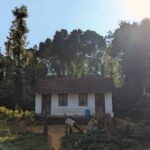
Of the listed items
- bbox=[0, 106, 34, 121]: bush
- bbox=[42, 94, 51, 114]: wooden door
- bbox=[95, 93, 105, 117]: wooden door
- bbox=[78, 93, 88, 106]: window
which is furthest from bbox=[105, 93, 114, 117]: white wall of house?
bbox=[0, 106, 34, 121]: bush

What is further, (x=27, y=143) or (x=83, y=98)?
(x=83, y=98)

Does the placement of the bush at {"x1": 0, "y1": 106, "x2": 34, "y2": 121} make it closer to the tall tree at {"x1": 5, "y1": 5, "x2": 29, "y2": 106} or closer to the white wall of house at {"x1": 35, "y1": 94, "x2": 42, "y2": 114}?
the white wall of house at {"x1": 35, "y1": 94, "x2": 42, "y2": 114}

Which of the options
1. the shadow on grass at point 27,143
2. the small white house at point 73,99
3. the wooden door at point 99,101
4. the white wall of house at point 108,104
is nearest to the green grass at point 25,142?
the shadow on grass at point 27,143

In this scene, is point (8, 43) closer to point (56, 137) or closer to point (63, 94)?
point (63, 94)

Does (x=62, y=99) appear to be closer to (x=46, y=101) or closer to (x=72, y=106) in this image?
(x=72, y=106)

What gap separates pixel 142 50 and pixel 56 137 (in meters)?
17.4

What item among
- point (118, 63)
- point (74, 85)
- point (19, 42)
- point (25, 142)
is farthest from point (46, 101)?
point (118, 63)

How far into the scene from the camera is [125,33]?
34.2 meters

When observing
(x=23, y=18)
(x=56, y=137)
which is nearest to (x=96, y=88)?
(x=56, y=137)

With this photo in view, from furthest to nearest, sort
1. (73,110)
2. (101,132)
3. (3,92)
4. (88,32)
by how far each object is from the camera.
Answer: (88,32) < (3,92) < (73,110) < (101,132)

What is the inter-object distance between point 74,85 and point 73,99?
1.44 metres

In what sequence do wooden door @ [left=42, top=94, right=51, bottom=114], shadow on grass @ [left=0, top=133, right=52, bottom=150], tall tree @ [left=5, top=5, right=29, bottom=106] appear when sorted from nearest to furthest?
shadow on grass @ [left=0, top=133, right=52, bottom=150], wooden door @ [left=42, top=94, right=51, bottom=114], tall tree @ [left=5, top=5, right=29, bottom=106]

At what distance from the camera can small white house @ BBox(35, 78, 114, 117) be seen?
2712 centimetres

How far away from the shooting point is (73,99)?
2747 centimetres
